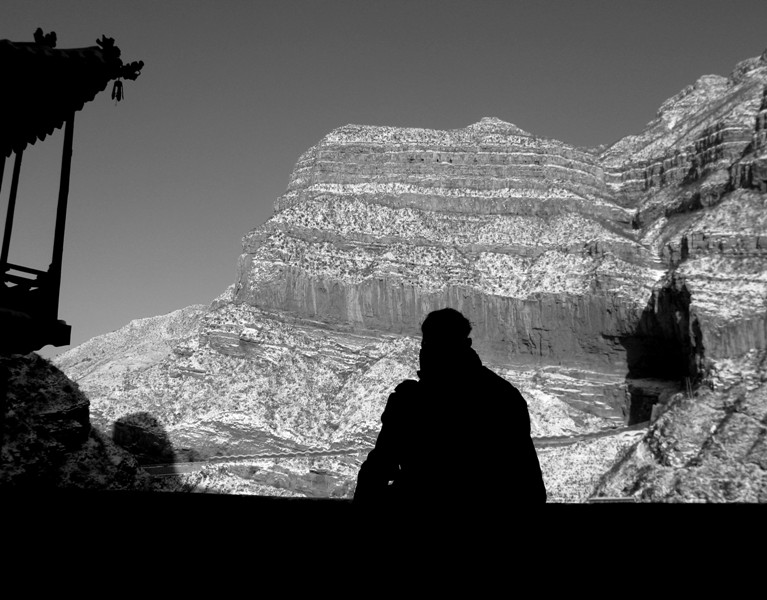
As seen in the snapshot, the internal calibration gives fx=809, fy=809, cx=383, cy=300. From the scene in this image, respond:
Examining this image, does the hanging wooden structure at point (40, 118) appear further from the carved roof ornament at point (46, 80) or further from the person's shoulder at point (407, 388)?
the person's shoulder at point (407, 388)

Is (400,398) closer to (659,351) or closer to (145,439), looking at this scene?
(145,439)

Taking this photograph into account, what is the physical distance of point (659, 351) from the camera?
9675 cm

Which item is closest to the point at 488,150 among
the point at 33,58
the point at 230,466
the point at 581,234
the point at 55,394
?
the point at 581,234

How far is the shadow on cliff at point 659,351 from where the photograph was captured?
85625 millimetres

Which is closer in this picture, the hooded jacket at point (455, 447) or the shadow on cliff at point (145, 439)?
the hooded jacket at point (455, 447)

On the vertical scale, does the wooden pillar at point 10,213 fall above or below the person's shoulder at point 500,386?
above

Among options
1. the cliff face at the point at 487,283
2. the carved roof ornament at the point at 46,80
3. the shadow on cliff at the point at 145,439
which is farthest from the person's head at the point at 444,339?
the shadow on cliff at the point at 145,439

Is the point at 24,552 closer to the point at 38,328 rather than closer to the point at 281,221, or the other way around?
the point at 38,328

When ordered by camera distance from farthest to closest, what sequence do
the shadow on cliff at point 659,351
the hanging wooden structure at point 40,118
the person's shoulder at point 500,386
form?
1. the shadow on cliff at point 659,351
2. the hanging wooden structure at point 40,118
3. the person's shoulder at point 500,386

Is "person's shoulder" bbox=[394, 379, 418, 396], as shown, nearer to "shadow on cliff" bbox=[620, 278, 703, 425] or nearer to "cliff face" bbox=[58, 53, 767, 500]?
"cliff face" bbox=[58, 53, 767, 500]

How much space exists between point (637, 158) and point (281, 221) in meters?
61.7

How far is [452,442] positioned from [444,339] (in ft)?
1.81

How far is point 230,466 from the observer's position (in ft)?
251

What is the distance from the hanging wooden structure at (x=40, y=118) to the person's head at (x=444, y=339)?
5460mm
